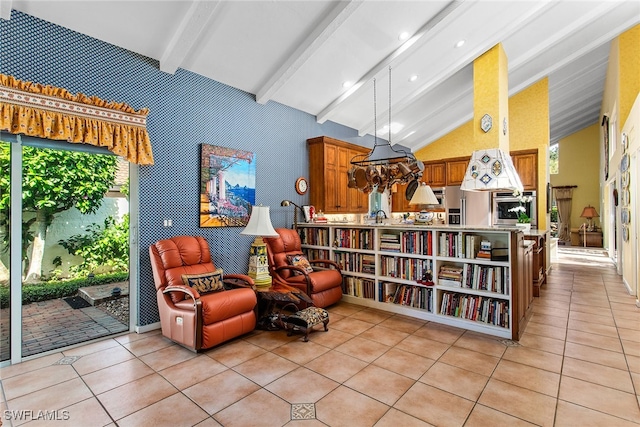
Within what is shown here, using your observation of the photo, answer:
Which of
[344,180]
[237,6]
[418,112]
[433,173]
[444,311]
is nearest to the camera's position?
[237,6]

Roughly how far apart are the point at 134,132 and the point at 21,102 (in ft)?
2.99

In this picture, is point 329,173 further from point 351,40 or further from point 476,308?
point 476,308

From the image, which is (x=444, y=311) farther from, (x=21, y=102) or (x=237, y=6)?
(x=21, y=102)

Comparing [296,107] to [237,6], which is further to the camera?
[296,107]

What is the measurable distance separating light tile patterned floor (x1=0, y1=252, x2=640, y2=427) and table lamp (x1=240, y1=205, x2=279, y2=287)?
29.1 inches

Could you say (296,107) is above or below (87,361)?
above

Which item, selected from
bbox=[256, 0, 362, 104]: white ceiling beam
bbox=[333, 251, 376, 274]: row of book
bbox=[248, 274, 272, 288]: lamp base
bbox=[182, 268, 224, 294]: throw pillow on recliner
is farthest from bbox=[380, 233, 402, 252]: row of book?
bbox=[256, 0, 362, 104]: white ceiling beam

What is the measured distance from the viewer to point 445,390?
7.91ft

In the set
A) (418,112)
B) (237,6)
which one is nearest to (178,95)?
(237,6)

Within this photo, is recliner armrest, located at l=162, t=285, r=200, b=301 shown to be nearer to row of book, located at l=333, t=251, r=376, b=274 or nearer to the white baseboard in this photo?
the white baseboard

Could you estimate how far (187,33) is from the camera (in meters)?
3.28

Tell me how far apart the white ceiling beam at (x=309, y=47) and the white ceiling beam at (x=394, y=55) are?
1.18 m

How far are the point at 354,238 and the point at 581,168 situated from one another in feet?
42.1

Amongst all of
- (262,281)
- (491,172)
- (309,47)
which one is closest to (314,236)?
(262,281)
